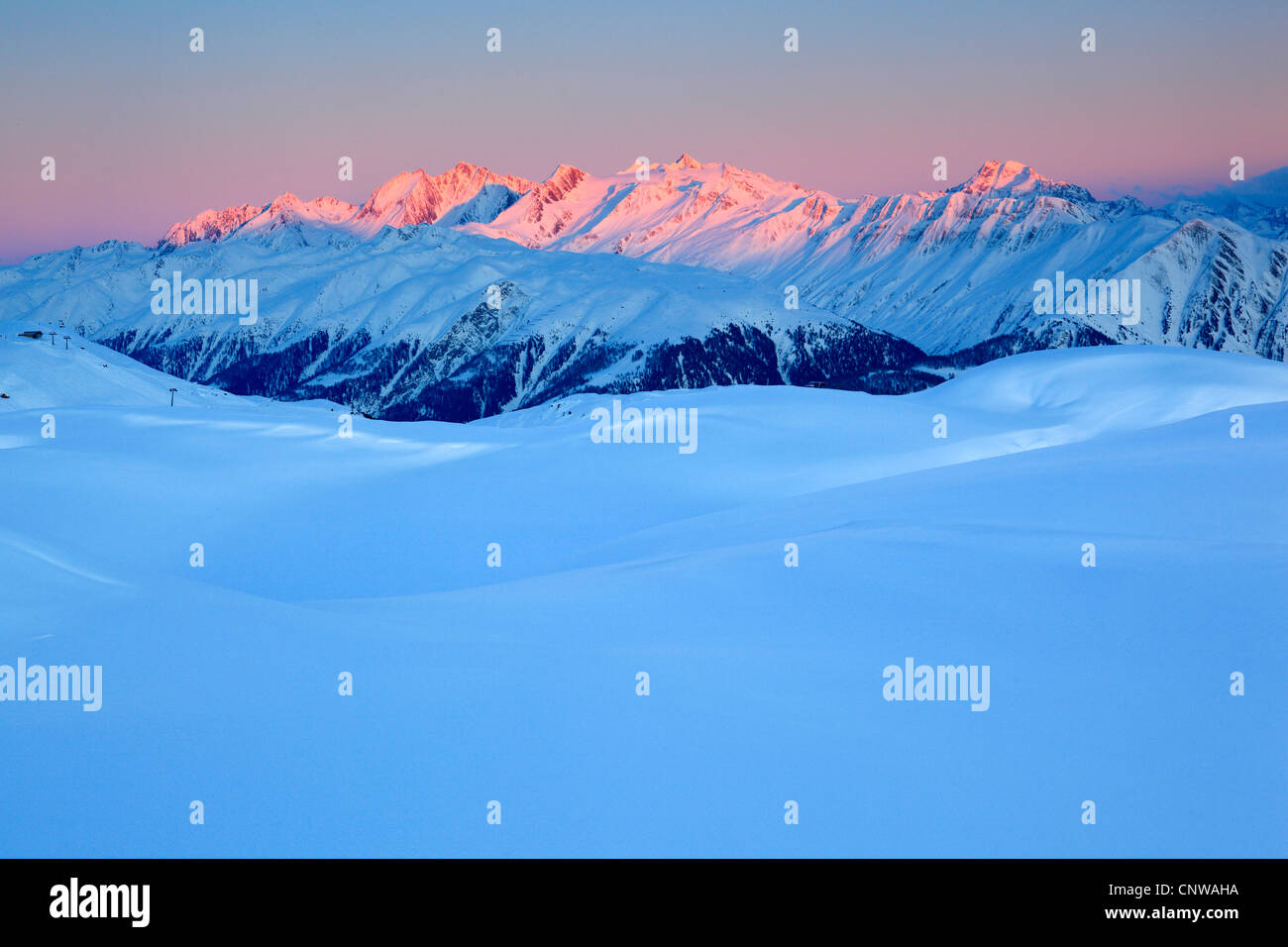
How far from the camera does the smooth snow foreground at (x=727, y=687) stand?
8.05 metres

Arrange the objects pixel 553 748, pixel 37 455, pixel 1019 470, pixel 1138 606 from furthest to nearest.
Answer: pixel 37 455, pixel 1019 470, pixel 1138 606, pixel 553 748

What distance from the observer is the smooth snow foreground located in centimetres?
805

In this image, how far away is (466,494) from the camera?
2967 cm

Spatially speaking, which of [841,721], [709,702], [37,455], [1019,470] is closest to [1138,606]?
[841,721]

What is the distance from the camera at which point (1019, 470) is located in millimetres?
22938

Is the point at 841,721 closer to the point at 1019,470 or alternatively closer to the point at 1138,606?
the point at 1138,606

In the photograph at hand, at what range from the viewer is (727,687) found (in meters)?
10.5

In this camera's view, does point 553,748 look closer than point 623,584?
Yes

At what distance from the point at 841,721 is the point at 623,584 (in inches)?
231

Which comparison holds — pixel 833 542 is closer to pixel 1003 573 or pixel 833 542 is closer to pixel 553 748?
pixel 1003 573
